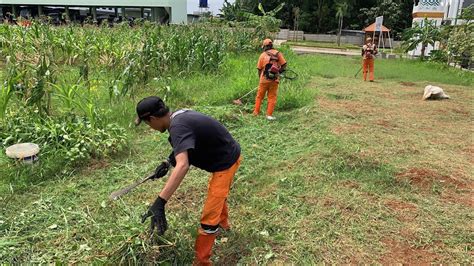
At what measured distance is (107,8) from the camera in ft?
122

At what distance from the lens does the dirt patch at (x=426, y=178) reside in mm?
4219

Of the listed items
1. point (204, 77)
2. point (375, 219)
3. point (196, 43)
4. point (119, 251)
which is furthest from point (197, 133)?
point (196, 43)

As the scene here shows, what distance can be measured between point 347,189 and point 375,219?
1.94 ft

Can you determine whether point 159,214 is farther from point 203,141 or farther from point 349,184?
point 349,184

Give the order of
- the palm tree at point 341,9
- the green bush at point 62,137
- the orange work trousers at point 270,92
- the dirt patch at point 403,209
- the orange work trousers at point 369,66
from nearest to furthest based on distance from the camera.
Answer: the dirt patch at point 403,209 < the green bush at point 62,137 < the orange work trousers at point 270,92 < the orange work trousers at point 369,66 < the palm tree at point 341,9

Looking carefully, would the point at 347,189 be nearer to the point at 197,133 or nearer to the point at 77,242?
the point at 197,133

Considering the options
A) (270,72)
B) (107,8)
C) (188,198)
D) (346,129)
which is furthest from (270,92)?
(107,8)

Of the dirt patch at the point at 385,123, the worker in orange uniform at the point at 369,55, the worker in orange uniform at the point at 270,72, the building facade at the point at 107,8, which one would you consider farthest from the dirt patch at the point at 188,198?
the building facade at the point at 107,8

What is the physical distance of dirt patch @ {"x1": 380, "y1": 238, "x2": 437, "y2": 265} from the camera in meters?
2.94

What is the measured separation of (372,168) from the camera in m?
4.54

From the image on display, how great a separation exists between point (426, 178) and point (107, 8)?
38008mm

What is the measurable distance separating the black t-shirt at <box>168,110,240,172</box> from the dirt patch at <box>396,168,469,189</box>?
235 cm

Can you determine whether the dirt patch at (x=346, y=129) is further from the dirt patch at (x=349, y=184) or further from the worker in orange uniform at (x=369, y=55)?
the worker in orange uniform at (x=369, y=55)

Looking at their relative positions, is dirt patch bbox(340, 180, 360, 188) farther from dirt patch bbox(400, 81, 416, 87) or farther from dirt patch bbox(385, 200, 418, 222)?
dirt patch bbox(400, 81, 416, 87)
